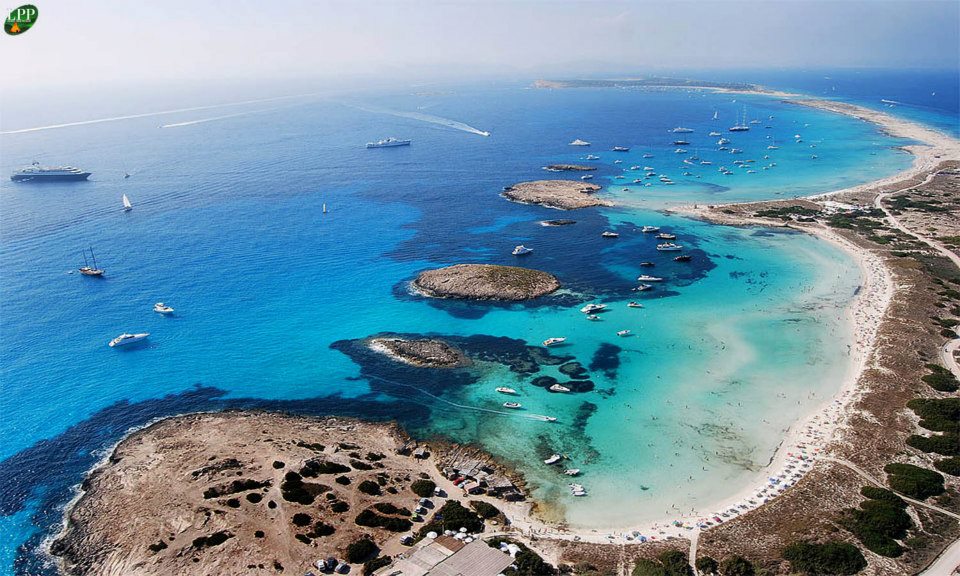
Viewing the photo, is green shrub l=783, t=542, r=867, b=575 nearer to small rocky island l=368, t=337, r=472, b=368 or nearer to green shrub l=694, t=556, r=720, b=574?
green shrub l=694, t=556, r=720, b=574

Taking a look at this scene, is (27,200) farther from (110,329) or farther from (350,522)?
(350,522)

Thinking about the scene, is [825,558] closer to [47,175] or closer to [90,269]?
[90,269]

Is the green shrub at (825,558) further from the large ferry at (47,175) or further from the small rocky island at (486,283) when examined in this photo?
the large ferry at (47,175)

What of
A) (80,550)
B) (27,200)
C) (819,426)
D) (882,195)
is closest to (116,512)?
(80,550)

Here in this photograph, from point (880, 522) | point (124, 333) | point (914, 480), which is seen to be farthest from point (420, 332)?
point (914, 480)

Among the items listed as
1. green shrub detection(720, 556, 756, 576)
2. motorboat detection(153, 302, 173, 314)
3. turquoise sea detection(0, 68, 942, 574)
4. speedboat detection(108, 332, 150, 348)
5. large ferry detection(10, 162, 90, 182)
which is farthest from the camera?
large ferry detection(10, 162, 90, 182)

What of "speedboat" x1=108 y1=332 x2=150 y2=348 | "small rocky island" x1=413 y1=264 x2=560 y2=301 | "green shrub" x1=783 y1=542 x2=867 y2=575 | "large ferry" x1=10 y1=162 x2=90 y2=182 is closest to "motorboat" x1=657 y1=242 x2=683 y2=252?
"small rocky island" x1=413 y1=264 x2=560 y2=301
